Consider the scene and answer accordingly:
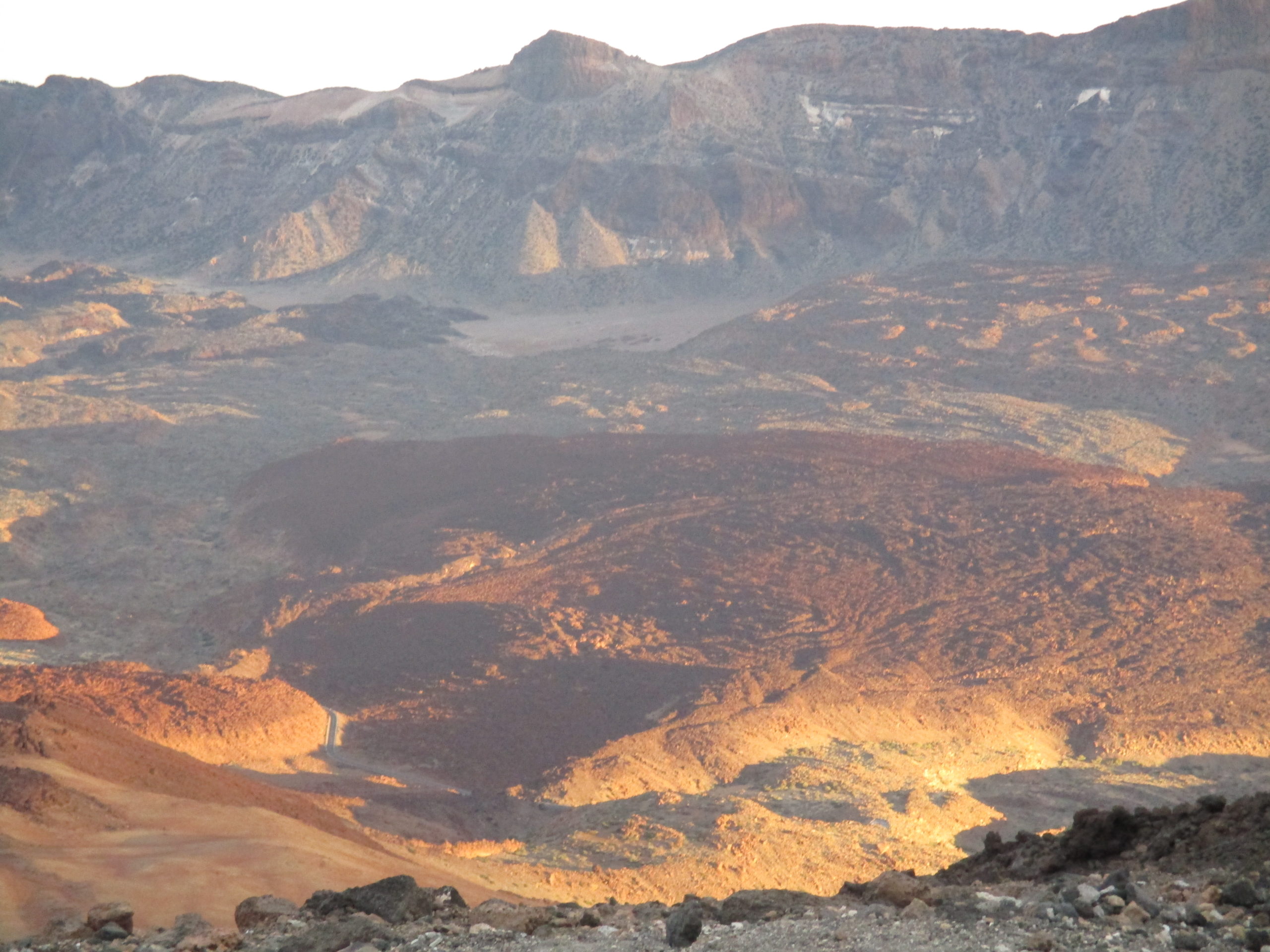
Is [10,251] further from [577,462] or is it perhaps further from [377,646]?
[377,646]

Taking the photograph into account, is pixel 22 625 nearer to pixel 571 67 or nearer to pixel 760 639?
pixel 760 639

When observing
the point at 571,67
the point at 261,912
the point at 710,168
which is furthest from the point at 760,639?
the point at 571,67

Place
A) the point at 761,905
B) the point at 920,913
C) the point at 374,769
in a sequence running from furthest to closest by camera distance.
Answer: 1. the point at 374,769
2. the point at 761,905
3. the point at 920,913

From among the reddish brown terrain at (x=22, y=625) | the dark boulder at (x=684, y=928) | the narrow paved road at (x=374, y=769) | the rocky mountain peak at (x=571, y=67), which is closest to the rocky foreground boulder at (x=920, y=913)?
the dark boulder at (x=684, y=928)

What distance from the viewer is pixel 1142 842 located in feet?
27.6

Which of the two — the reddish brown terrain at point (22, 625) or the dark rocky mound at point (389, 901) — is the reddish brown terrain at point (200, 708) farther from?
the dark rocky mound at point (389, 901)

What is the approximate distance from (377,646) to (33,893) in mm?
15294

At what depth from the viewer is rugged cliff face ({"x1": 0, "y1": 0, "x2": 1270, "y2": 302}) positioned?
65.8 m

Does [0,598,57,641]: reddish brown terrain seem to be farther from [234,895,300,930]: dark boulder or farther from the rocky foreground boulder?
[234,895,300,930]: dark boulder

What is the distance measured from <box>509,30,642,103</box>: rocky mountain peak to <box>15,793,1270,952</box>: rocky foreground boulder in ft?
254

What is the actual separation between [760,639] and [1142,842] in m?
15.4

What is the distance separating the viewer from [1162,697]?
21.3 metres

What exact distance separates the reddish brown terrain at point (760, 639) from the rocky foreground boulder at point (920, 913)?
19.0ft

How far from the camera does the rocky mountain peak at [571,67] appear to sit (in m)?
80.3
